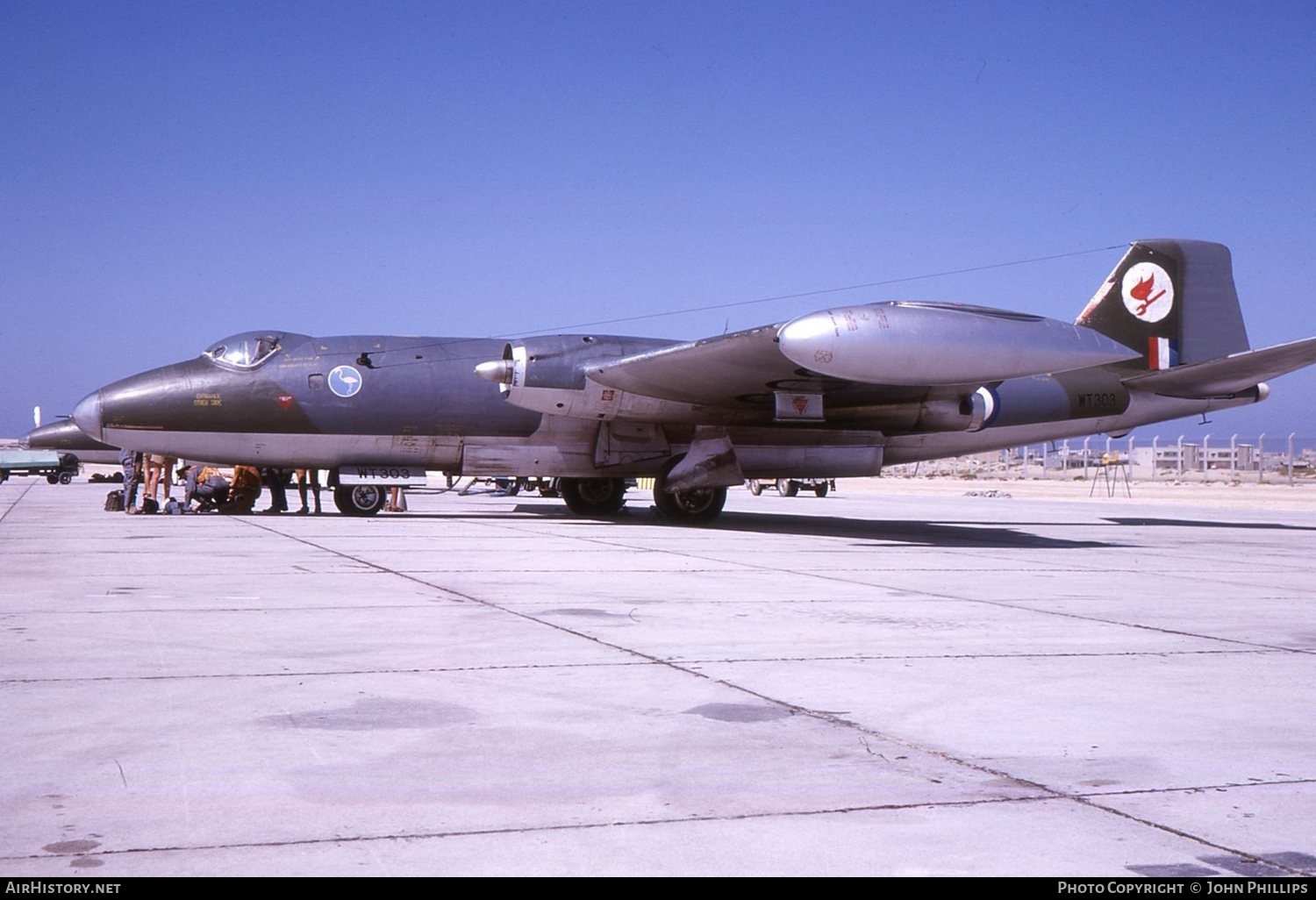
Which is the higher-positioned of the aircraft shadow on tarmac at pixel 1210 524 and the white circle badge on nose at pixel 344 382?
the white circle badge on nose at pixel 344 382

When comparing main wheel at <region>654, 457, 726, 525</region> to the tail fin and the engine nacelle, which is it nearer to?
the engine nacelle

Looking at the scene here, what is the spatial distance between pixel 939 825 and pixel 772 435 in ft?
55.6

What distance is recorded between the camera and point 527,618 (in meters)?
7.92

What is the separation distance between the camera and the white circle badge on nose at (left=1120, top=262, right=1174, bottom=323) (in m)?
22.9

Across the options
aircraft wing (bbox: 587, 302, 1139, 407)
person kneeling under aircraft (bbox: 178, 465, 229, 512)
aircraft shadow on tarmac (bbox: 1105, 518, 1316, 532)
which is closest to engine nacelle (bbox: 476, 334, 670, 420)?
aircraft wing (bbox: 587, 302, 1139, 407)

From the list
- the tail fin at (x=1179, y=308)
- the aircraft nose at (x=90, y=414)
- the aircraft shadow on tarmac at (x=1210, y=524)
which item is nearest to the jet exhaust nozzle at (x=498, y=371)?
the aircraft nose at (x=90, y=414)

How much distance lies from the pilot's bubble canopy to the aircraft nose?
72.1 inches

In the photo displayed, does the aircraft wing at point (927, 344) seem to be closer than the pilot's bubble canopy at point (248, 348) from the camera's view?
Yes

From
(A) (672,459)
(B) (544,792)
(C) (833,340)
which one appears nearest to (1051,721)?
(B) (544,792)

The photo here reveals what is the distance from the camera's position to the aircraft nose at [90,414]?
Answer: 18953 millimetres

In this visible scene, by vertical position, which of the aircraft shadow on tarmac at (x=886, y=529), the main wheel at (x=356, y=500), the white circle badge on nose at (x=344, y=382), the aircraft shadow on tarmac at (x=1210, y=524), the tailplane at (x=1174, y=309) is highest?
the tailplane at (x=1174, y=309)

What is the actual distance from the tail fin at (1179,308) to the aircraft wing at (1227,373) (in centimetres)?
74

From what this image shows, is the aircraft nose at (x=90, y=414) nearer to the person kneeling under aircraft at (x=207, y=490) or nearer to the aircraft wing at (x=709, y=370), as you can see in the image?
the person kneeling under aircraft at (x=207, y=490)

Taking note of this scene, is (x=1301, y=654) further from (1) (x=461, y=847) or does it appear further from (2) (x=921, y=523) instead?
(2) (x=921, y=523)
